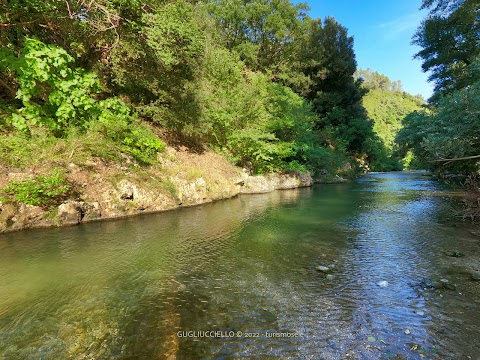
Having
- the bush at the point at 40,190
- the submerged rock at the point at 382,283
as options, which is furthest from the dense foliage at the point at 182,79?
the submerged rock at the point at 382,283

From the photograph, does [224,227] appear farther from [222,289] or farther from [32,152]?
[32,152]

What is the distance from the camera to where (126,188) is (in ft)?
34.5

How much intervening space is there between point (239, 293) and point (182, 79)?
12.7 metres

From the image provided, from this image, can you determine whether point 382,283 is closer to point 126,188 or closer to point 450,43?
point 126,188

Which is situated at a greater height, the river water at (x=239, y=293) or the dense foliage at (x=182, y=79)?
the dense foliage at (x=182, y=79)

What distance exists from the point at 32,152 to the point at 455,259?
12164 millimetres

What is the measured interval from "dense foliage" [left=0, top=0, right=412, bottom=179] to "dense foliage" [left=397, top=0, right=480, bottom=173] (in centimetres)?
896

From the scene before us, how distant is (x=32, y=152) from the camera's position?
8.89 meters

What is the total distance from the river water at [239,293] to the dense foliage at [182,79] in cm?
314

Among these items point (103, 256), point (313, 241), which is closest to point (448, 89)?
point (313, 241)

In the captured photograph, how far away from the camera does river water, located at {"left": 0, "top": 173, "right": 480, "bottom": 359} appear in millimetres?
3373

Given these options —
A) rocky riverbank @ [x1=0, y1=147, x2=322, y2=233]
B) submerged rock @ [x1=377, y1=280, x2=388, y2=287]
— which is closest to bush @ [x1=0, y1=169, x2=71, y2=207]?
rocky riverbank @ [x1=0, y1=147, x2=322, y2=233]

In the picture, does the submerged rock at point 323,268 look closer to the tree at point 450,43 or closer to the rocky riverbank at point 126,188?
the rocky riverbank at point 126,188

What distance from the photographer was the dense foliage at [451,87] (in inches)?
428
